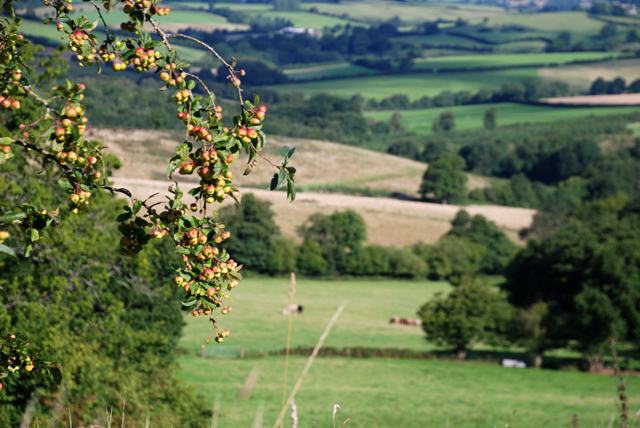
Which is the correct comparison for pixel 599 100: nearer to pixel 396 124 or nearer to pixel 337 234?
pixel 396 124

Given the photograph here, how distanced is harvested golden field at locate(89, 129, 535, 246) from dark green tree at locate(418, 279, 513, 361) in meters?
20.3

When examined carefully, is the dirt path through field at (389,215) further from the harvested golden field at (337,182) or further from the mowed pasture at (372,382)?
the mowed pasture at (372,382)

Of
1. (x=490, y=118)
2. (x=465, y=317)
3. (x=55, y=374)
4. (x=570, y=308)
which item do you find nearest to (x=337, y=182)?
(x=570, y=308)

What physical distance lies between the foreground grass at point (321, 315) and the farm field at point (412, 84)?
4276 inches

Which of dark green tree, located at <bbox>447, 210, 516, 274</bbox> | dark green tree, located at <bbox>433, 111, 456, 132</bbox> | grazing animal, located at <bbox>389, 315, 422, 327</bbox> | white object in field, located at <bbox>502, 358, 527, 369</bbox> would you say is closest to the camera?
white object in field, located at <bbox>502, 358, 527, 369</bbox>

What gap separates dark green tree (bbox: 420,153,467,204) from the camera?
109688 mm

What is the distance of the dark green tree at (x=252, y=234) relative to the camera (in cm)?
6531

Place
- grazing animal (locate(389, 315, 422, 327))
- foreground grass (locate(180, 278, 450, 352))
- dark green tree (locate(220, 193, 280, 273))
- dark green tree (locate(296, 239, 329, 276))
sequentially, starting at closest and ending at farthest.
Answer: foreground grass (locate(180, 278, 450, 352)) → grazing animal (locate(389, 315, 422, 327)) → dark green tree (locate(220, 193, 280, 273)) → dark green tree (locate(296, 239, 329, 276))

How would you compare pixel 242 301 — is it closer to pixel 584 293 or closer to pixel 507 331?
pixel 507 331

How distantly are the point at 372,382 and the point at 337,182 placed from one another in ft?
229

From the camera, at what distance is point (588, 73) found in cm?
18138

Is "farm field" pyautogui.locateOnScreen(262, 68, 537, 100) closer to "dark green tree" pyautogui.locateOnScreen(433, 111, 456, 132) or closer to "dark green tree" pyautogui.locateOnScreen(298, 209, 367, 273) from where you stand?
"dark green tree" pyautogui.locateOnScreen(433, 111, 456, 132)

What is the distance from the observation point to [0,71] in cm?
288

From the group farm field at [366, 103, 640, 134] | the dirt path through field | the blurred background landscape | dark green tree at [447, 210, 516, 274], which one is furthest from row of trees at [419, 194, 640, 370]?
farm field at [366, 103, 640, 134]
